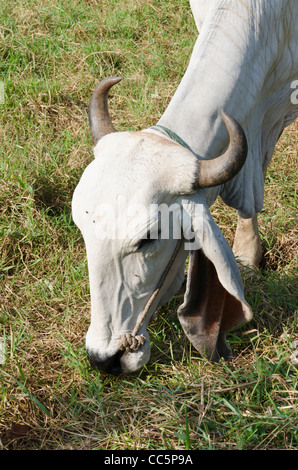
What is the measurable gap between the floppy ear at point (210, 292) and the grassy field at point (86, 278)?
0.46 ft

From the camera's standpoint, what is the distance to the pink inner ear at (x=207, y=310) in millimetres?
3314

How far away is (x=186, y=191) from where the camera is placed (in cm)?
303

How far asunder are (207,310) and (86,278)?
3.47 feet

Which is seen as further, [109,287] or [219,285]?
[219,285]

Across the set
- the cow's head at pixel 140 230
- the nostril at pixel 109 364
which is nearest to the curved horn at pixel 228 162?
the cow's head at pixel 140 230

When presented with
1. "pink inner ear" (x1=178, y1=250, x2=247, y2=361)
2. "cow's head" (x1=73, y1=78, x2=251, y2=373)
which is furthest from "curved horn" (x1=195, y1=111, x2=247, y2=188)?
"pink inner ear" (x1=178, y1=250, x2=247, y2=361)

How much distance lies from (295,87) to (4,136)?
2244 millimetres

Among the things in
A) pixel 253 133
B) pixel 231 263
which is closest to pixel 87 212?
pixel 231 263

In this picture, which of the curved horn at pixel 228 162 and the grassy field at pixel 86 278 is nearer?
the curved horn at pixel 228 162

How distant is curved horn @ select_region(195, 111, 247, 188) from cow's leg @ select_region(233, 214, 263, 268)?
1457mm

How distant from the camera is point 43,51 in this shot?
20.2 feet

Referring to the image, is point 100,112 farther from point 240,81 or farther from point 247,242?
point 247,242

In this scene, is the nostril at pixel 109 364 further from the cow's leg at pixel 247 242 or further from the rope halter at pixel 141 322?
the cow's leg at pixel 247 242

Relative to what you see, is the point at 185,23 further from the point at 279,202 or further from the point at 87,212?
the point at 87,212
